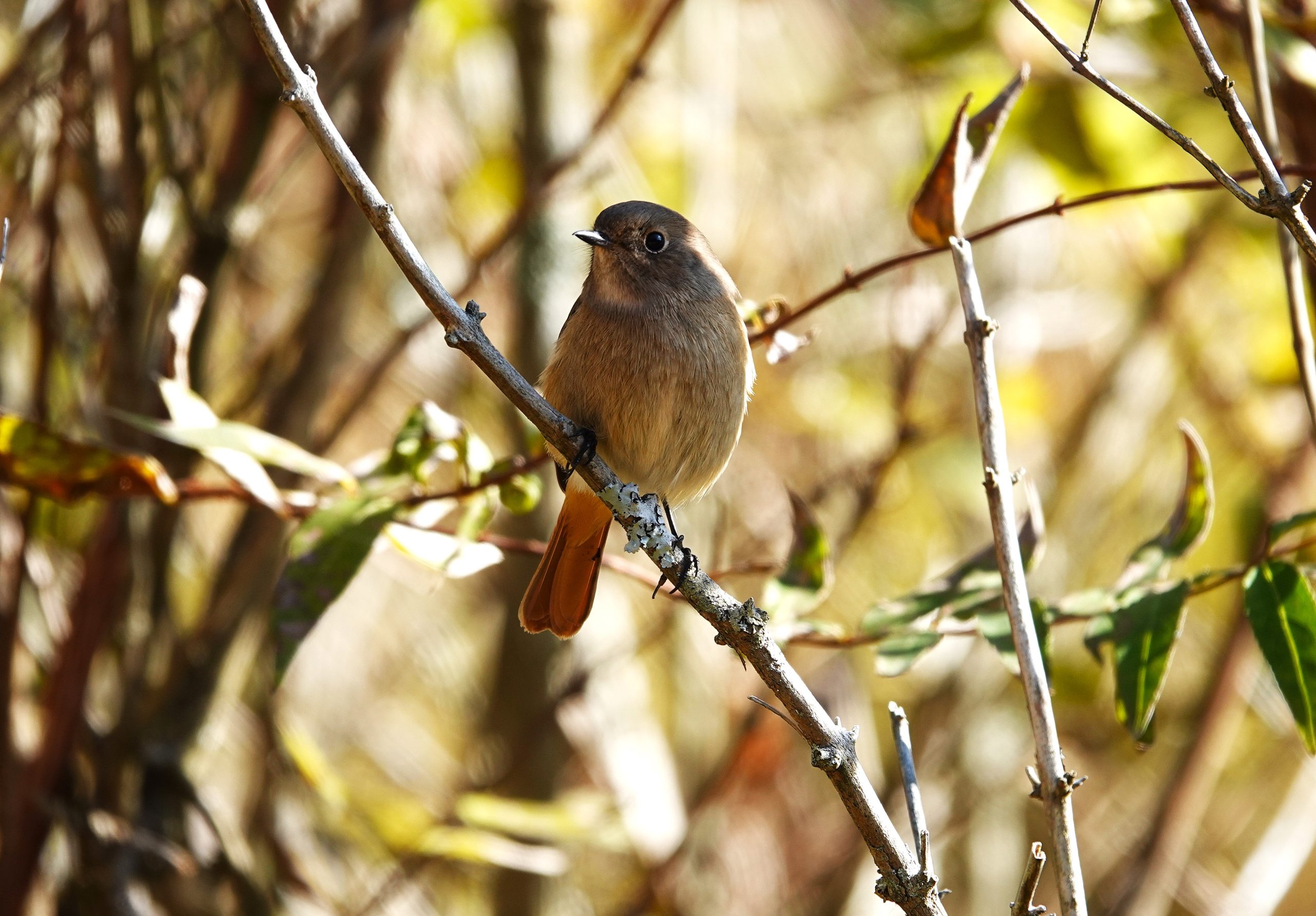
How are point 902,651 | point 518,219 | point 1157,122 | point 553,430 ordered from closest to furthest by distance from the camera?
point 1157,122
point 553,430
point 902,651
point 518,219

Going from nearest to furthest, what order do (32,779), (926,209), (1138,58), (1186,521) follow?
(926,209)
(1186,521)
(32,779)
(1138,58)

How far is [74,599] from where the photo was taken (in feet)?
9.89

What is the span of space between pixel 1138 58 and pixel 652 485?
2.21 m

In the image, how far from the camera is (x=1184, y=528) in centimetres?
233

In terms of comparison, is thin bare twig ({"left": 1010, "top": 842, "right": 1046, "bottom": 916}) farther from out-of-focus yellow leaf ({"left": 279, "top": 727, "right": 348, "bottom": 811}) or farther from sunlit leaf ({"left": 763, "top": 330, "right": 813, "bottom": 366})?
out-of-focus yellow leaf ({"left": 279, "top": 727, "right": 348, "bottom": 811})

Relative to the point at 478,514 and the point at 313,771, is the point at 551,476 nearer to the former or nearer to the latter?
the point at 313,771

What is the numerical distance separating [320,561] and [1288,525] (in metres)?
1.61

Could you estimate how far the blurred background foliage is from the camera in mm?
2914

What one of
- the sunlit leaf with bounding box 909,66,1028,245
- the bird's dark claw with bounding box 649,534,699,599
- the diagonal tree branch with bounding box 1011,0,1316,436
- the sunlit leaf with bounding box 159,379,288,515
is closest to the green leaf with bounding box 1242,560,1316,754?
the diagonal tree branch with bounding box 1011,0,1316,436

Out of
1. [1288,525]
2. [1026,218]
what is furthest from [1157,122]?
[1288,525]

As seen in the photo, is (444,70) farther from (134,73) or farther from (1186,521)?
(1186,521)

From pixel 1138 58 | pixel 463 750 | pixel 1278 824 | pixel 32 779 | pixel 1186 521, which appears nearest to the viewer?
pixel 1186 521

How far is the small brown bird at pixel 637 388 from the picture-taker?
2959 mm

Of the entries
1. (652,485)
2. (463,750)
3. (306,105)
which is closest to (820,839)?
(463,750)
